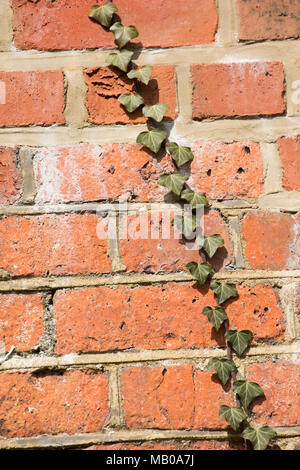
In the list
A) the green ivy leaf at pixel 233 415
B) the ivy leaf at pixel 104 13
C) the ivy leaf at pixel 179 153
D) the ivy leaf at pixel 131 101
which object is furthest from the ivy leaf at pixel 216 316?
the ivy leaf at pixel 104 13

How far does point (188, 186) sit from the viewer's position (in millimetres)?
822

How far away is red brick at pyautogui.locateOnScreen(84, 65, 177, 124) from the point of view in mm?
821

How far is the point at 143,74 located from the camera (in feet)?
2.67

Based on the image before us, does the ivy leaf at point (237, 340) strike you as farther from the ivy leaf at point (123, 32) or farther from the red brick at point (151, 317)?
the ivy leaf at point (123, 32)

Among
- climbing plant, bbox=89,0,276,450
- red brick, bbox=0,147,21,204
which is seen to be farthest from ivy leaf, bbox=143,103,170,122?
red brick, bbox=0,147,21,204

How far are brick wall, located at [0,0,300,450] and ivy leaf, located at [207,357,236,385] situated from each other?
0.05ft

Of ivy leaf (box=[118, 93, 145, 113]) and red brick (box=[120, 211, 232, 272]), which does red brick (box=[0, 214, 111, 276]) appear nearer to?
red brick (box=[120, 211, 232, 272])

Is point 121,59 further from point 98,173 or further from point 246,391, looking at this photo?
point 246,391

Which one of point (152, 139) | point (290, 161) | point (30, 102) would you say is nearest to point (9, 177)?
point (30, 102)

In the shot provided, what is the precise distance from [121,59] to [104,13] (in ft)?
0.24

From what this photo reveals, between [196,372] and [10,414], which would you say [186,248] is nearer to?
[196,372]

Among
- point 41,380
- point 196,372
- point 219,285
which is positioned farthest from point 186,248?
point 41,380
